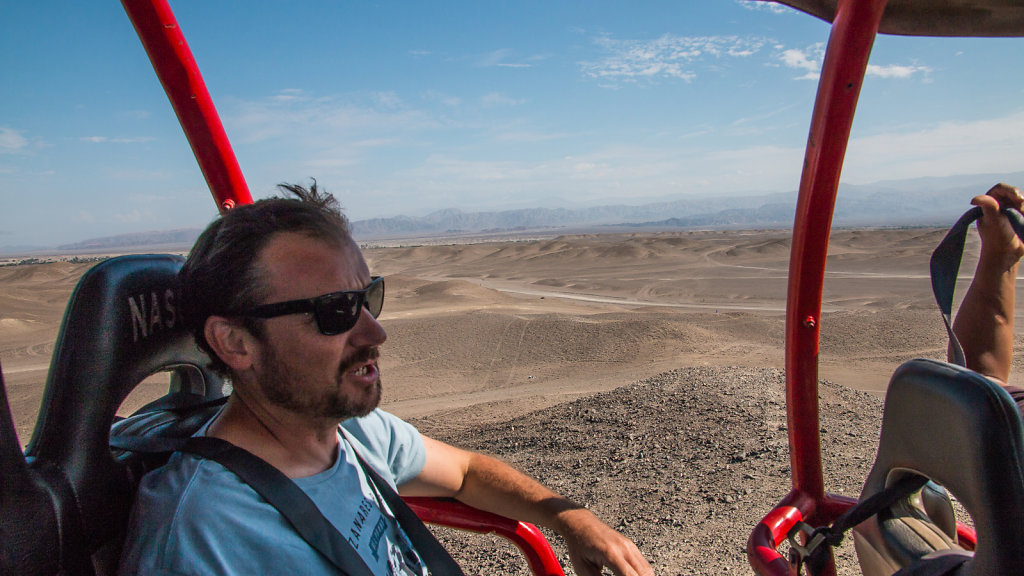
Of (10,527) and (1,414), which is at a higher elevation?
(1,414)

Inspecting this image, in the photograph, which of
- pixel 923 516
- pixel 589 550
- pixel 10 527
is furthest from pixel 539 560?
pixel 10 527

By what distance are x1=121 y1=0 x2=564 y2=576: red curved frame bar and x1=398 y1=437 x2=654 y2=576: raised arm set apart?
2.0 inches

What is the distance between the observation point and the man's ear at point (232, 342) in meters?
1.48

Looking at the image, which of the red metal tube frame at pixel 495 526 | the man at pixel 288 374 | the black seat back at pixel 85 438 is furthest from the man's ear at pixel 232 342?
the red metal tube frame at pixel 495 526

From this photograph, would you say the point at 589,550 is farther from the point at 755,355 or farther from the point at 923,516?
the point at 755,355

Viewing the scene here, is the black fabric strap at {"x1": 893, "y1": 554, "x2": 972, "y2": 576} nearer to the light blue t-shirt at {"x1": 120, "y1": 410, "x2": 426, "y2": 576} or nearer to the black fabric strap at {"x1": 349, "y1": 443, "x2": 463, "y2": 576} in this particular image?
the black fabric strap at {"x1": 349, "y1": 443, "x2": 463, "y2": 576}

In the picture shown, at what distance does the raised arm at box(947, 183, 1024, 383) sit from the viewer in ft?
7.15

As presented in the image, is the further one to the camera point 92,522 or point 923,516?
point 923,516

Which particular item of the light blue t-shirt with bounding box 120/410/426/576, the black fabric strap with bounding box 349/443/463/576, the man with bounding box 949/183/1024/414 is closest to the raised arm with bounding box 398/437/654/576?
the black fabric strap with bounding box 349/443/463/576

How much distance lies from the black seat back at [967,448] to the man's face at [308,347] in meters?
1.41

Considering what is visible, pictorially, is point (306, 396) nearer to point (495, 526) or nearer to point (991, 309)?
point (495, 526)

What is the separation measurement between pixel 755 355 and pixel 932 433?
945 centimetres

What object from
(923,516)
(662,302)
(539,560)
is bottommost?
(662,302)

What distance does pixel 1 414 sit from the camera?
1005mm
